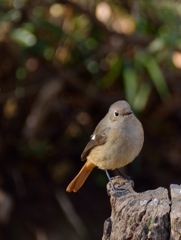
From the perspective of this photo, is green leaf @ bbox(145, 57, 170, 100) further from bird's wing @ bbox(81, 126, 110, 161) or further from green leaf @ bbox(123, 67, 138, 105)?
bird's wing @ bbox(81, 126, 110, 161)

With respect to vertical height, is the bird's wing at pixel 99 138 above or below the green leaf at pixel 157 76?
above

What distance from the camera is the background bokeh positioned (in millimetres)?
5992

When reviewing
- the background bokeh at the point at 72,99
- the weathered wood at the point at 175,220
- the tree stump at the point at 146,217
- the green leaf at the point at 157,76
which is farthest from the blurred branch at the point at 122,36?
the weathered wood at the point at 175,220

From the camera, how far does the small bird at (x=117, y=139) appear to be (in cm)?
407

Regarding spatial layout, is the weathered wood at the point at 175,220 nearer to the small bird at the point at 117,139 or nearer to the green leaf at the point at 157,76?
the small bird at the point at 117,139

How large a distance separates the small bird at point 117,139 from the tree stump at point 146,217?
879mm

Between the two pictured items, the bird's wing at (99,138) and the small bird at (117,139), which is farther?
the bird's wing at (99,138)

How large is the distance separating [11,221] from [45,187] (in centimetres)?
54

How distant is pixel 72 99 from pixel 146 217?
12.3 feet

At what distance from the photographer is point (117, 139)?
13.7ft

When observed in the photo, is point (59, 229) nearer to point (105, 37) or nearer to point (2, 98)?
point (2, 98)

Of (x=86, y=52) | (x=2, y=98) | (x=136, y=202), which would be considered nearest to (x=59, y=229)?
(x=2, y=98)

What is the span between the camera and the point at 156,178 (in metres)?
6.42

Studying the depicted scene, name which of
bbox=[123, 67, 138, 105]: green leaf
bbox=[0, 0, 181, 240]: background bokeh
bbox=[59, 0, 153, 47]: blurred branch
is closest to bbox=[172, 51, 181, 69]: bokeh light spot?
bbox=[0, 0, 181, 240]: background bokeh
